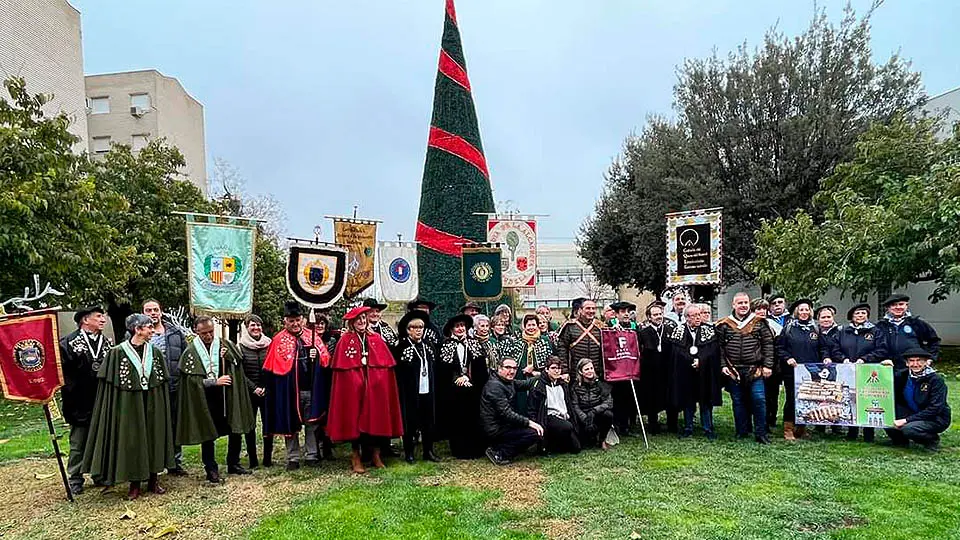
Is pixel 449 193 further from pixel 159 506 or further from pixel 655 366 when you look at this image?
pixel 159 506

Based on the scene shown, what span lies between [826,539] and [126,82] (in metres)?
35.2

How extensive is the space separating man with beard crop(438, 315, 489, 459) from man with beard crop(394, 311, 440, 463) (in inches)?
8.1

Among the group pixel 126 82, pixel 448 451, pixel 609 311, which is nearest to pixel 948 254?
pixel 609 311

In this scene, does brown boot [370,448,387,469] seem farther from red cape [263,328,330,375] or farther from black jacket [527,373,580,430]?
black jacket [527,373,580,430]

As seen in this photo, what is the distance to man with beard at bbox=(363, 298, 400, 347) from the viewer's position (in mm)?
6199

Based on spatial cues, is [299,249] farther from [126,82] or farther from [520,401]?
[126,82]

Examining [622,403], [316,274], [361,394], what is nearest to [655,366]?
[622,403]

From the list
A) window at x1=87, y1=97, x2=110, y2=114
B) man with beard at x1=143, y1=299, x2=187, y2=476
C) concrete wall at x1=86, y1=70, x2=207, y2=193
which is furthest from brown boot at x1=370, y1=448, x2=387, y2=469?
window at x1=87, y1=97, x2=110, y2=114

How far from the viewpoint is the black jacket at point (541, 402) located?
641cm

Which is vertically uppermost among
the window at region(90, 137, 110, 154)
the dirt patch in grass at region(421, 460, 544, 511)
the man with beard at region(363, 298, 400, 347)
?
the window at region(90, 137, 110, 154)

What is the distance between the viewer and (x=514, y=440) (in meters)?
6.15

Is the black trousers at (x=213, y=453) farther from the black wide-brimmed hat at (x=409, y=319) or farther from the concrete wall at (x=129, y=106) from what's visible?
the concrete wall at (x=129, y=106)

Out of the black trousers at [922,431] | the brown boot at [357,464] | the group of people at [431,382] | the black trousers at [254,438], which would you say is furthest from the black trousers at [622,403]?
the black trousers at [254,438]

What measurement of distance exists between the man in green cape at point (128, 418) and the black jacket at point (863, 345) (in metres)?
7.00
